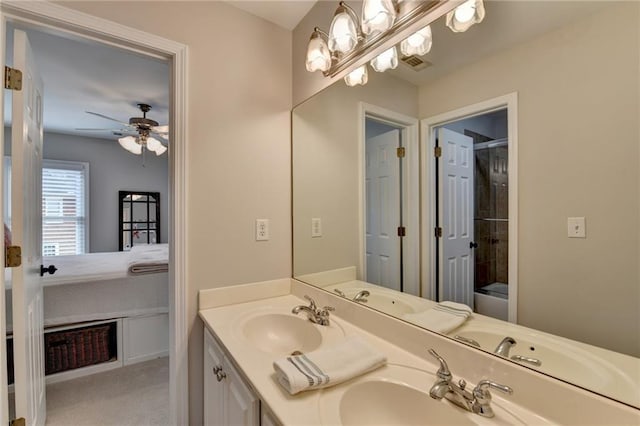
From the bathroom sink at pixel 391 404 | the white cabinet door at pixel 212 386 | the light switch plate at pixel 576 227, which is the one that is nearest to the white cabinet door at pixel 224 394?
the white cabinet door at pixel 212 386

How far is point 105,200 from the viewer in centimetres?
459

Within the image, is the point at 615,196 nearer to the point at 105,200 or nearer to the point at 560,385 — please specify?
the point at 560,385

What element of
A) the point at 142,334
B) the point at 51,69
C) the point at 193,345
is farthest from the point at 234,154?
the point at 51,69

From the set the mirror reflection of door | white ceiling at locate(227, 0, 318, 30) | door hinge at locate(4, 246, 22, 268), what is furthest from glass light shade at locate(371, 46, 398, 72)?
door hinge at locate(4, 246, 22, 268)

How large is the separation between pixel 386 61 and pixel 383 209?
601 mm

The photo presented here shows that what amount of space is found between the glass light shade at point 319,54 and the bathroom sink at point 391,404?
1.28 metres

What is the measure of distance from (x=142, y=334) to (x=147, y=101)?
2342 mm

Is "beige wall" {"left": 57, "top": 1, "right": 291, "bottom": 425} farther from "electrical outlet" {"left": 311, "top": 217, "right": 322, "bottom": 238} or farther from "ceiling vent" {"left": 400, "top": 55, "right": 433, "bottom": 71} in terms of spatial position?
"ceiling vent" {"left": 400, "top": 55, "right": 433, "bottom": 71}

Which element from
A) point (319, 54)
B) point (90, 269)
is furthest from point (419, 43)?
point (90, 269)

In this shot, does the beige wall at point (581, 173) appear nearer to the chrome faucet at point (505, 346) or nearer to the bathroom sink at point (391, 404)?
the chrome faucet at point (505, 346)

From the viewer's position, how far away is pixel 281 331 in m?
1.35

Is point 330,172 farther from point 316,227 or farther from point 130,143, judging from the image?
point 130,143

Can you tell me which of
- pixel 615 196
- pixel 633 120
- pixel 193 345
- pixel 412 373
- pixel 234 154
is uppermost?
pixel 234 154

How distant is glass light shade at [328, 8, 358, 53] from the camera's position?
1168mm
